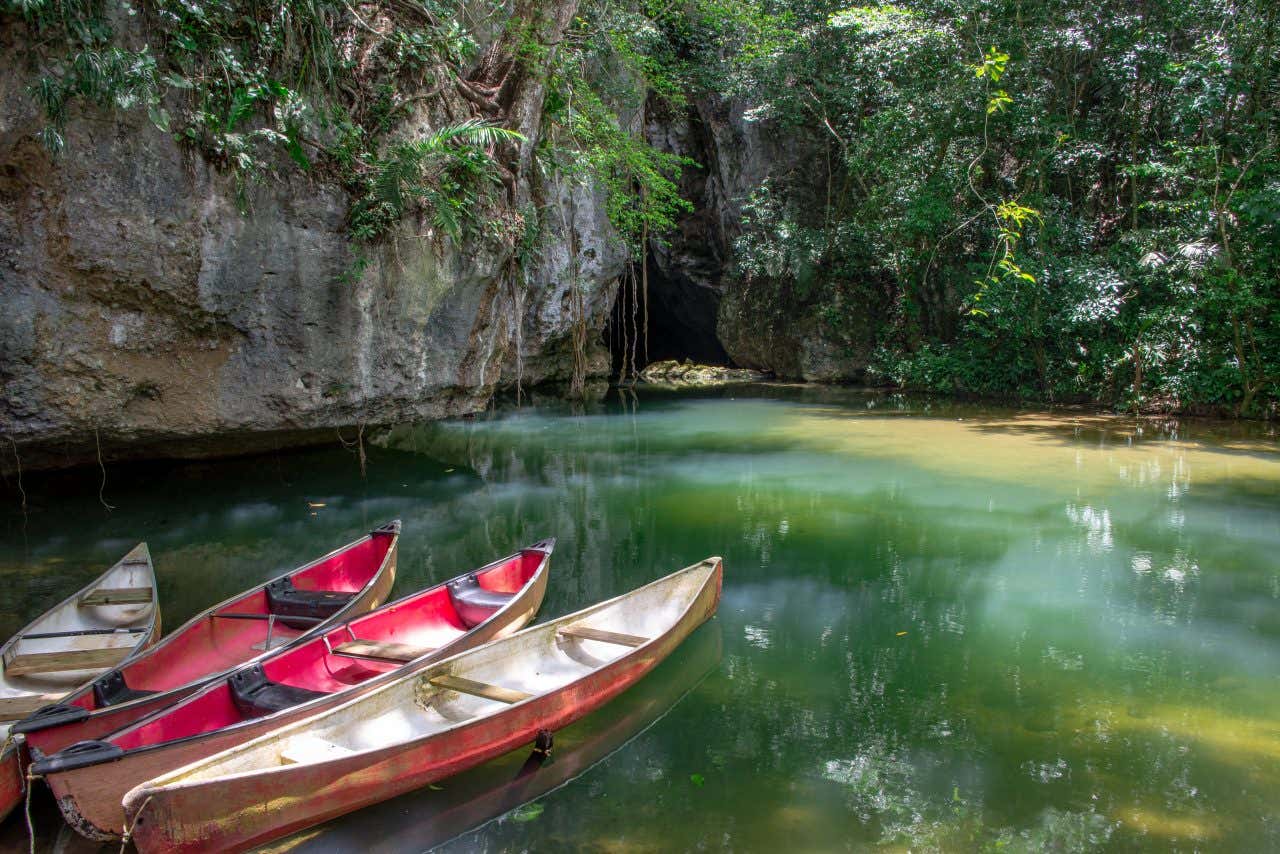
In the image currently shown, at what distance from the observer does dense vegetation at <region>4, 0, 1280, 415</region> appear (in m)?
7.91

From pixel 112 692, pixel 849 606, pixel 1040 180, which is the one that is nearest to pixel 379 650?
pixel 112 692

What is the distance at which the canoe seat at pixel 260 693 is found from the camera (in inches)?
163

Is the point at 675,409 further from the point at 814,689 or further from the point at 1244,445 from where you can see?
the point at 814,689

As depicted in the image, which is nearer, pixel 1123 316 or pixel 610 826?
pixel 610 826

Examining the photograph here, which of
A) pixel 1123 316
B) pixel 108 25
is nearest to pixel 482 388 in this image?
pixel 108 25

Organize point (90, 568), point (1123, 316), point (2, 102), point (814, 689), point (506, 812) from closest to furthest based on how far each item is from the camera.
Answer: point (506, 812), point (814, 689), point (2, 102), point (90, 568), point (1123, 316)

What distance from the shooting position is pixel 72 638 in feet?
17.5

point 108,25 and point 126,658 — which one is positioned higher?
point 108,25

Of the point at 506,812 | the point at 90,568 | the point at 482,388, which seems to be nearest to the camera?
the point at 506,812

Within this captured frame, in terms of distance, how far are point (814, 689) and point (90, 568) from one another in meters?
6.65

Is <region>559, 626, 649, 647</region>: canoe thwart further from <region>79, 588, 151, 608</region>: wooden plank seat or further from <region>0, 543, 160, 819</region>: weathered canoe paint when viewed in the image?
<region>79, 588, 151, 608</region>: wooden plank seat

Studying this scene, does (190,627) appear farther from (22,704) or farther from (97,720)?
(97,720)

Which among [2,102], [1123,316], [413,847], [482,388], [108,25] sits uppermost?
[108,25]

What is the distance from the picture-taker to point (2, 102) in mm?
6449
